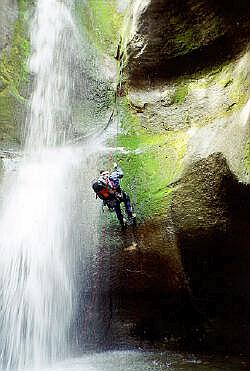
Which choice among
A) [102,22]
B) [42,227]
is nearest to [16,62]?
[102,22]

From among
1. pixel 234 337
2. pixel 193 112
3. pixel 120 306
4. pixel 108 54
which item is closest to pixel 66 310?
pixel 120 306

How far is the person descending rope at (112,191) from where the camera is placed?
6.74 metres

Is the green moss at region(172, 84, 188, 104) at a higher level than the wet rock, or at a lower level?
higher

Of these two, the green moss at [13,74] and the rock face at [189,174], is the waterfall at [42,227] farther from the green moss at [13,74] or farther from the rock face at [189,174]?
the rock face at [189,174]

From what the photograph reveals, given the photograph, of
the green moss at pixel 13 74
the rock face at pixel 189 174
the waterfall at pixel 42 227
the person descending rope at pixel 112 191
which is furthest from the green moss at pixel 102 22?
the person descending rope at pixel 112 191

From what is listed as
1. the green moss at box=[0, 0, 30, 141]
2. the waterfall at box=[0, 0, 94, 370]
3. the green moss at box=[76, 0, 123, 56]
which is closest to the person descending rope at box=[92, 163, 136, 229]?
the waterfall at box=[0, 0, 94, 370]

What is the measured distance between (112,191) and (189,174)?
116 cm

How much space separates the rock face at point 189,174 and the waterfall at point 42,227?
950 millimetres

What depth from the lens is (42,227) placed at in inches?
303

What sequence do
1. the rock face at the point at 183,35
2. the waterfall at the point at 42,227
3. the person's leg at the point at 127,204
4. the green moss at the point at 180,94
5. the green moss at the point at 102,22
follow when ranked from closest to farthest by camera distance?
1. the waterfall at the point at 42,227
2. the person's leg at the point at 127,204
3. the rock face at the point at 183,35
4. the green moss at the point at 180,94
5. the green moss at the point at 102,22

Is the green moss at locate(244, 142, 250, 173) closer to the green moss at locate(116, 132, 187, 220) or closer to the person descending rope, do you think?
the green moss at locate(116, 132, 187, 220)

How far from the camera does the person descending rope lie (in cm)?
674

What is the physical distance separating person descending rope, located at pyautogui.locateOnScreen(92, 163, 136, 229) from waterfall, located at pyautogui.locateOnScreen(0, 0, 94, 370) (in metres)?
0.76

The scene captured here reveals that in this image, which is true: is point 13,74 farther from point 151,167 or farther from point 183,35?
point 151,167
